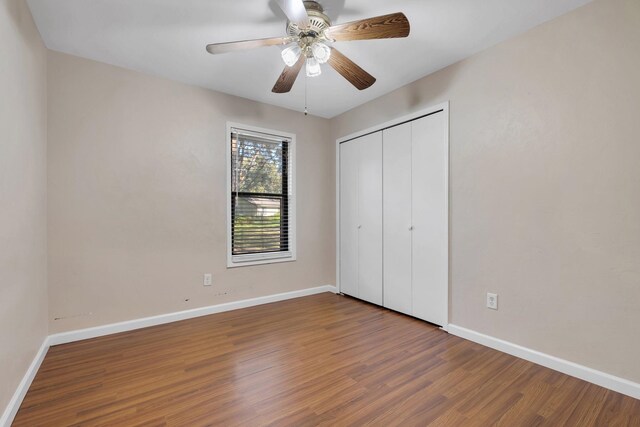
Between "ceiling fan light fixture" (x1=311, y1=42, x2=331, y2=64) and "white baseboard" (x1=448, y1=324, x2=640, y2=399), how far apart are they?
2.49 metres

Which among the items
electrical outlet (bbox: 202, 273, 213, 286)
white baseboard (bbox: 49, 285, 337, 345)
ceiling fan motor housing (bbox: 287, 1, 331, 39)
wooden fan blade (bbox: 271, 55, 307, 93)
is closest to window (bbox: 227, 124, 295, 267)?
electrical outlet (bbox: 202, 273, 213, 286)

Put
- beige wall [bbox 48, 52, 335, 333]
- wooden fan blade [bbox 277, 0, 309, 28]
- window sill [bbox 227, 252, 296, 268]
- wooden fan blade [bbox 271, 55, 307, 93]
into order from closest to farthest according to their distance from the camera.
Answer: wooden fan blade [bbox 277, 0, 309, 28] < wooden fan blade [bbox 271, 55, 307, 93] < beige wall [bbox 48, 52, 335, 333] < window sill [bbox 227, 252, 296, 268]

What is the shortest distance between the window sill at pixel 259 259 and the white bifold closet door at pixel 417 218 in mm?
1251

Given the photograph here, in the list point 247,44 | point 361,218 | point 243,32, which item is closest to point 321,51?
point 247,44

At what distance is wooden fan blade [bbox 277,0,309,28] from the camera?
1.46 m

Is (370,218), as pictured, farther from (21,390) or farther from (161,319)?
(21,390)

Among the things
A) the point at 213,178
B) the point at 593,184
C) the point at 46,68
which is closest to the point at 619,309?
the point at 593,184

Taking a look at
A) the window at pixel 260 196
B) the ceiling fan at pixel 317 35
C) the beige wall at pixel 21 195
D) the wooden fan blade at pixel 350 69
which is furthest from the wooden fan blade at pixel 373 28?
the window at pixel 260 196

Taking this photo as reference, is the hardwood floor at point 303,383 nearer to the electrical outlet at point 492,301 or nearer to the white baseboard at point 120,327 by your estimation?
the white baseboard at point 120,327

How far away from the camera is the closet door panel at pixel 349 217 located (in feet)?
12.2

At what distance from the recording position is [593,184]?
187cm

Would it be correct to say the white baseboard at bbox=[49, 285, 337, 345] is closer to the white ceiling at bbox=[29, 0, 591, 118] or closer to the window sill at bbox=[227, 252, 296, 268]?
the window sill at bbox=[227, 252, 296, 268]

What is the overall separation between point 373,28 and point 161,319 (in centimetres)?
310

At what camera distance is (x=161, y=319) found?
2854 millimetres
